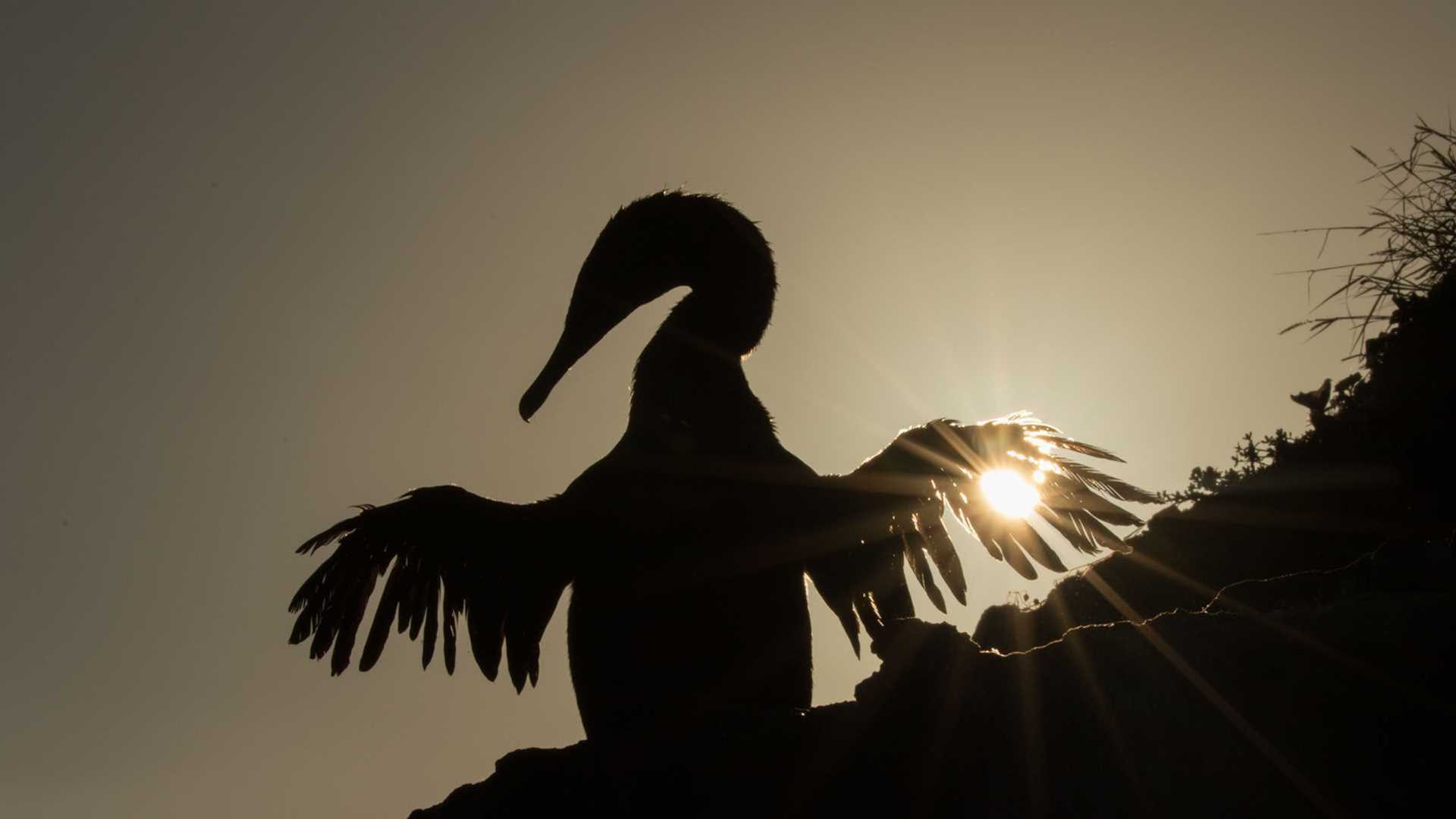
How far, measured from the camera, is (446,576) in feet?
19.5

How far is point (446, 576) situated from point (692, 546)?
1.25 m

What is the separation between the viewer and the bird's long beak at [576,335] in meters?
7.77

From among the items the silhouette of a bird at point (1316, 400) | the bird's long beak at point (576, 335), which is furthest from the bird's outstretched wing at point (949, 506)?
the silhouette of a bird at point (1316, 400)

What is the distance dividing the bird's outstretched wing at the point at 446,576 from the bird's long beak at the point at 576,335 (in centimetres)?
176

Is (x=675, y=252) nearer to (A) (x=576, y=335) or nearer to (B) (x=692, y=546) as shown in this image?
A: (A) (x=576, y=335)

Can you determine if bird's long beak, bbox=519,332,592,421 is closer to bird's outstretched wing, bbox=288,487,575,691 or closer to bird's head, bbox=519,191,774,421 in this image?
bird's head, bbox=519,191,774,421

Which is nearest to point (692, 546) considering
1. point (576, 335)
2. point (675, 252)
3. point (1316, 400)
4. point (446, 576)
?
point (446, 576)

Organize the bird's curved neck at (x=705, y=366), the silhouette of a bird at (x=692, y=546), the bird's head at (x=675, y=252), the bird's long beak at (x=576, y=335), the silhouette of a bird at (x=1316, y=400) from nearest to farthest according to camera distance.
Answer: the silhouette of a bird at (x=692, y=546)
the bird's curved neck at (x=705, y=366)
the bird's head at (x=675, y=252)
the bird's long beak at (x=576, y=335)
the silhouette of a bird at (x=1316, y=400)

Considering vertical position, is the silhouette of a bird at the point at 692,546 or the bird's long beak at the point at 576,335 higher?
the bird's long beak at the point at 576,335

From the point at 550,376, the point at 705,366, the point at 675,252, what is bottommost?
the point at 705,366

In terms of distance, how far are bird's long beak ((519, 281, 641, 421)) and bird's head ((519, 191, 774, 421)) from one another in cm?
7

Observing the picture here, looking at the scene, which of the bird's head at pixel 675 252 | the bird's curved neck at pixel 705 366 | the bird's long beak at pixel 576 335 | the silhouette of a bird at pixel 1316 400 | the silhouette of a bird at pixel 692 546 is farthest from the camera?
the silhouette of a bird at pixel 1316 400

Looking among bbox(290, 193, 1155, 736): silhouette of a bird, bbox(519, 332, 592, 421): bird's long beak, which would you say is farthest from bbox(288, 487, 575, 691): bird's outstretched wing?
bbox(519, 332, 592, 421): bird's long beak

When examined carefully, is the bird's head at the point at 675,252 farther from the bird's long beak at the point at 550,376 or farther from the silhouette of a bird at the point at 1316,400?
the silhouette of a bird at the point at 1316,400
